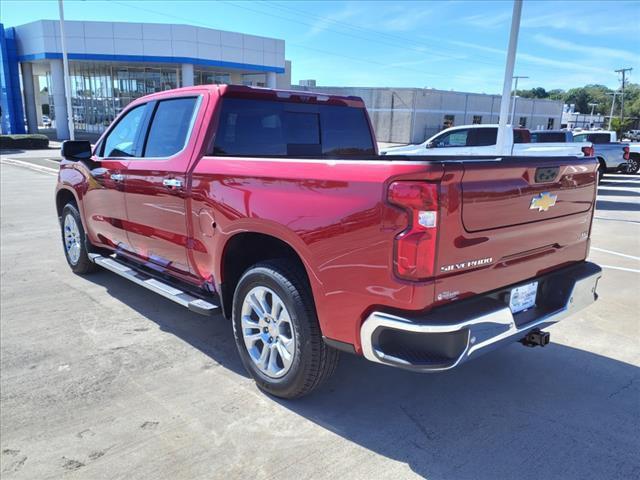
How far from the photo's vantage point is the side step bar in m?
3.69

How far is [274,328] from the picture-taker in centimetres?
326

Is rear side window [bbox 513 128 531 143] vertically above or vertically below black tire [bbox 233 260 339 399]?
above

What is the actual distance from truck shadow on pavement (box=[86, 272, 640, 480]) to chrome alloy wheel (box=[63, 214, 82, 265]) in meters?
2.57

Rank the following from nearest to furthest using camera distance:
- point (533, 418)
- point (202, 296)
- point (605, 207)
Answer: point (533, 418) < point (202, 296) < point (605, 207)

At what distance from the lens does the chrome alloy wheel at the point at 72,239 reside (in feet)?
19.4

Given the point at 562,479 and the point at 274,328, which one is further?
the point at 274,328

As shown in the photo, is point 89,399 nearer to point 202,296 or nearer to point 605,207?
point 202,296

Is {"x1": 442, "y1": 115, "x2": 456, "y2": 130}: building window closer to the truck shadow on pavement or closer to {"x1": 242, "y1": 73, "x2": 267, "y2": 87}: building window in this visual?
{"x1": 242, "y1": 73, "x2": 267, "y2": 87}: building window

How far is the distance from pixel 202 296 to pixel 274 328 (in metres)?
0.96

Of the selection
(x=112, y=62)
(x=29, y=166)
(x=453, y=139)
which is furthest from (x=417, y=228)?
(x=112, y=62)

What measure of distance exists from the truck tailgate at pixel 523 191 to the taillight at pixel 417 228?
8.8 inches

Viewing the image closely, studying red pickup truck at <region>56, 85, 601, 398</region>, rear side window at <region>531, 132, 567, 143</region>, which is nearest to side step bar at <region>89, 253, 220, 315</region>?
red pickup truck at <region>56, 85, 601, 398</region>

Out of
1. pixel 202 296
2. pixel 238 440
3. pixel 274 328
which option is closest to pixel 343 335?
pixel 274 328

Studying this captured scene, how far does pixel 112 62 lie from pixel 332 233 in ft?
128
